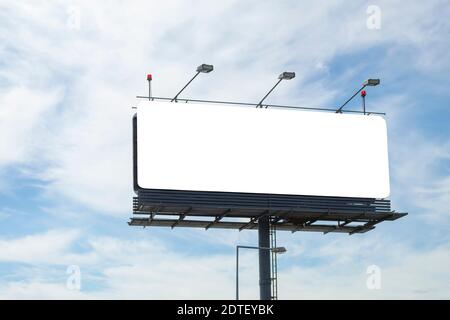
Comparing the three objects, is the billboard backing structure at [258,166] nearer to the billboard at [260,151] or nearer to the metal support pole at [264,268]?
the billboard at [260,151]

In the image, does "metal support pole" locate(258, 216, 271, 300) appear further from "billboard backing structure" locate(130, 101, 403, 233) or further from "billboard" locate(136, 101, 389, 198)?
"billboard" locate(136, 101, 389, 198)

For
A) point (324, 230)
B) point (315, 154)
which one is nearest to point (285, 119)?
point (315, 154)

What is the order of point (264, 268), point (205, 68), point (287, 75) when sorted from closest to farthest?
point (205, 68)
point (287, 75)
point (264, 268)

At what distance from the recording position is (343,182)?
44031 mm

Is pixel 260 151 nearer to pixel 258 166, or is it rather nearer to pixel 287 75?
pixel 258 166

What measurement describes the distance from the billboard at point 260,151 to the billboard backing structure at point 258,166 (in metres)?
0.05

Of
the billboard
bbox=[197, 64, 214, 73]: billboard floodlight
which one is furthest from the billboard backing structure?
bbox=[197, 64, 214, 73]: billboard floodlight

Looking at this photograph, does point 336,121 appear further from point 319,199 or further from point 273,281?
point 273,281

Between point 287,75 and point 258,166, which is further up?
point 287,75

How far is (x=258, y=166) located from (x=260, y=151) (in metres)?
0.88

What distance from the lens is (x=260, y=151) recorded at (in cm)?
4278

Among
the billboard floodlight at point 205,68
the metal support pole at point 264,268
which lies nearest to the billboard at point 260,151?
the metal support pole at point 264,268

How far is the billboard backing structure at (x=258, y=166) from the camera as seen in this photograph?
133 ft

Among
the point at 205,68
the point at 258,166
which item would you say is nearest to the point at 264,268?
the point at 258,166
